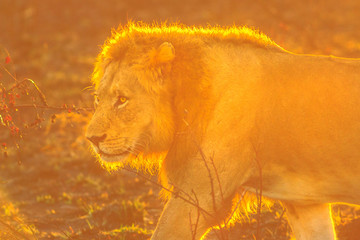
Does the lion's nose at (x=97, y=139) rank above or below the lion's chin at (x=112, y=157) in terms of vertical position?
above

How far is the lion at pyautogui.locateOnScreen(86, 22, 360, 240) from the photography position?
377 cm

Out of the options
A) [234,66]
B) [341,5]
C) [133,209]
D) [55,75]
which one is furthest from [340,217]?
[341,5]

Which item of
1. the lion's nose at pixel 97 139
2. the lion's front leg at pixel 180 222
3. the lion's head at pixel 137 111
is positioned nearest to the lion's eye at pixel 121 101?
the lion's head at pixel 137 111

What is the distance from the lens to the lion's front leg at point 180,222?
3.76 meters

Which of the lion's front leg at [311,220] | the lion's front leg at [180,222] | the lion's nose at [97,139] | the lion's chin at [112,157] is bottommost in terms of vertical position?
the lion's front leg at [180,222]

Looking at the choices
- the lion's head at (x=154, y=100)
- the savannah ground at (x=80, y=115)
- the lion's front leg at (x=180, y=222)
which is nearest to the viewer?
the lion's front leg at (x=180, y=222)

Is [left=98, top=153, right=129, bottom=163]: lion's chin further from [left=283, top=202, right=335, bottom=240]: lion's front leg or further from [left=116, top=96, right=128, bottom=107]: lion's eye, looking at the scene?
[left=283, top=202, right=335, bottom=240]: lion's front leg

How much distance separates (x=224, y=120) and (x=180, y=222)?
642 millimetres

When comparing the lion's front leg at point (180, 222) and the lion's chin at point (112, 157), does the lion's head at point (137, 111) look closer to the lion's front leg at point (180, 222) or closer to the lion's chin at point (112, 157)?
the lion's chin at point (112, 157)

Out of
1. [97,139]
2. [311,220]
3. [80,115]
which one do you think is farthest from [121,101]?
[80,115]

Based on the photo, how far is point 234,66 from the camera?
4.03 meters

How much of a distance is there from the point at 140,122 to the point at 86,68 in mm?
10525

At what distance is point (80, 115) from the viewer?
9016 millimetres

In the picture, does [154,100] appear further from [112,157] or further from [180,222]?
[180,222]
